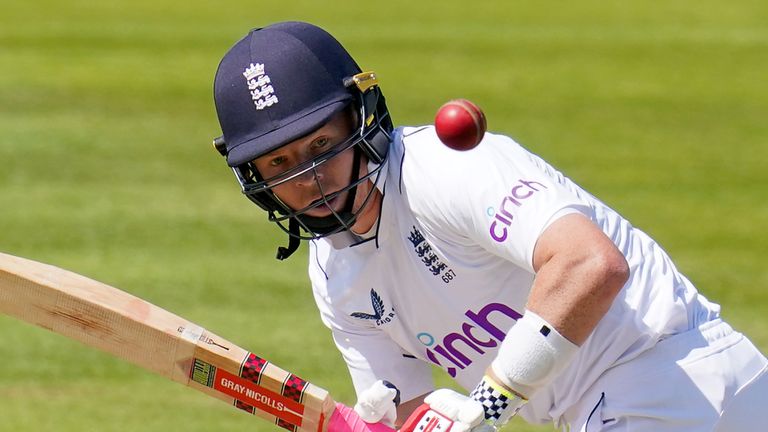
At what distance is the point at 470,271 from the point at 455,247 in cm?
8

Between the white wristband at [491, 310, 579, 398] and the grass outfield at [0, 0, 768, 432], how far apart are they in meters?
3.50

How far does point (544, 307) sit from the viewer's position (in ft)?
10.2

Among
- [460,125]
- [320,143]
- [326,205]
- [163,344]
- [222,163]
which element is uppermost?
[460,125]

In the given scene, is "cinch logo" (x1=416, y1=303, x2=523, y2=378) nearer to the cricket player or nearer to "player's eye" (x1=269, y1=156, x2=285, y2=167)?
the cricket player

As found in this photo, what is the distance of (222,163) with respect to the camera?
35.2 ft

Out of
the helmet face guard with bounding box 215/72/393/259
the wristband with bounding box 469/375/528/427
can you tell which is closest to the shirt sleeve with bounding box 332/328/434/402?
the helmet face guard with bounding box 215/72/393/259

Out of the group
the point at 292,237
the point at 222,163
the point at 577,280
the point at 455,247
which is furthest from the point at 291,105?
the point at 222,163

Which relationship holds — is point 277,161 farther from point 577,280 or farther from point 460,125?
point 577,280

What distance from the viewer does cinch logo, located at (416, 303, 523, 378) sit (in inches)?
143

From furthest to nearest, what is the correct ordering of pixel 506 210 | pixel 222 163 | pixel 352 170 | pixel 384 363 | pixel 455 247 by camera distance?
pixel 222 163
pixel 384 363
pixel 352 170
pixel 455 247
pixel 506 210

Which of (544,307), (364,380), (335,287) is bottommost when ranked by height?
(364,380)

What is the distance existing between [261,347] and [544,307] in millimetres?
4313

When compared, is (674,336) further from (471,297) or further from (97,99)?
(97,99)

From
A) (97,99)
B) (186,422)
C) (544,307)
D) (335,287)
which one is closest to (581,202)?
(544,307)
